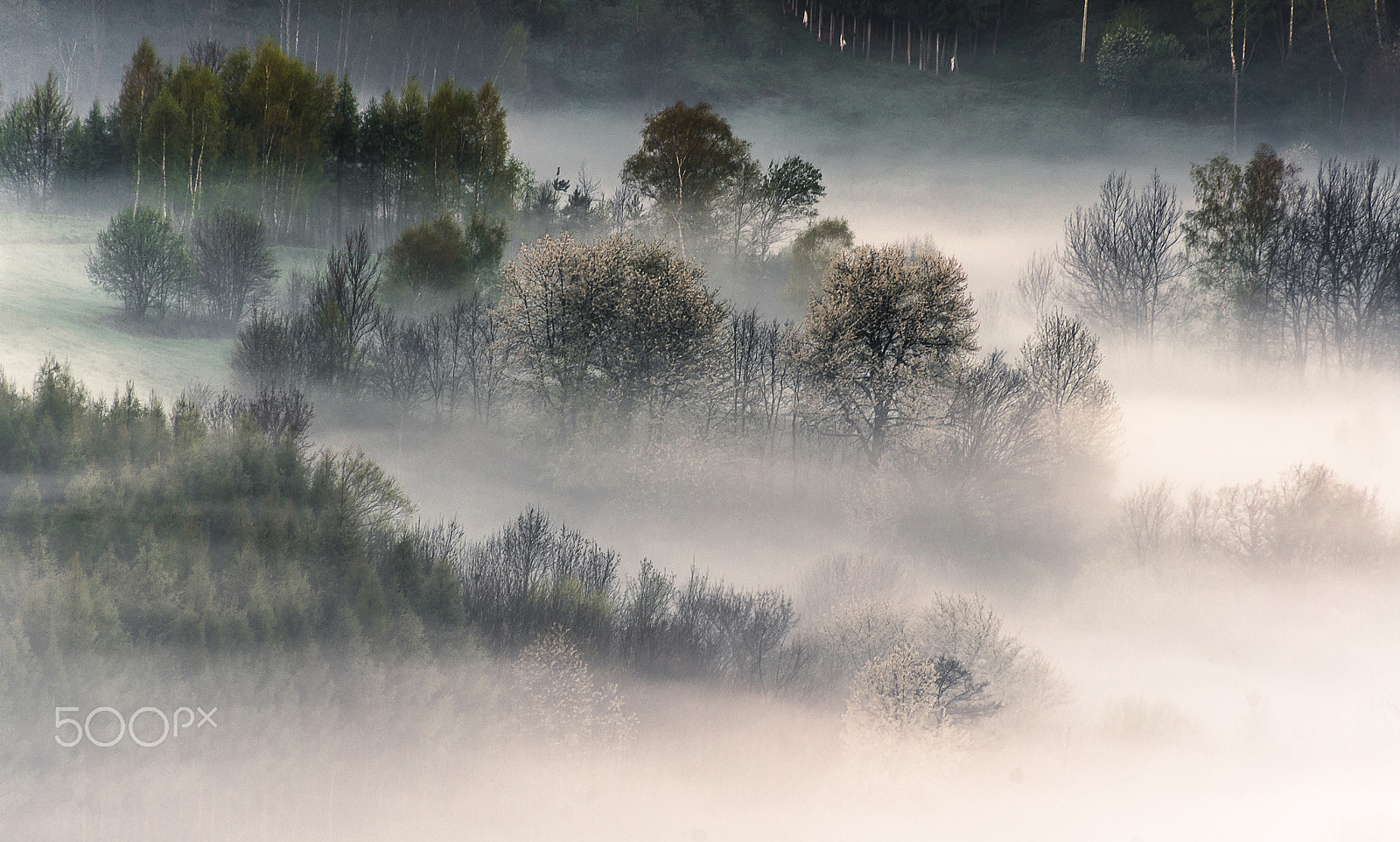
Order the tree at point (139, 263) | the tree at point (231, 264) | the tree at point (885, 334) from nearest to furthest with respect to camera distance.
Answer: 1. the tree at point (885, 334)
2. the tree at point (139, 263)
3. the tree at point (231, 264)

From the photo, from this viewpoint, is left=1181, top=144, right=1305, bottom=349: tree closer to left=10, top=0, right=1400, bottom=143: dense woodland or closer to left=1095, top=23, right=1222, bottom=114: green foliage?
left=10, top=0, right=1400, bottom=143: dense woodland

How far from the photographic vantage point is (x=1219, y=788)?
48625 millimetres

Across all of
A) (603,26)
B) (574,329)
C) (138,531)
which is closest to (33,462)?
(138,531)

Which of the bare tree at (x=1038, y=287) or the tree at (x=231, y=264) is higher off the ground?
the bare tree at (x=1038, y=287)

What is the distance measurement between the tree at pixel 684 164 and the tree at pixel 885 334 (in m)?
17.6

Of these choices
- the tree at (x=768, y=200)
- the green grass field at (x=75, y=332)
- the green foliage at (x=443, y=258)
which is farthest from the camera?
the tree at (x=768, y=200)

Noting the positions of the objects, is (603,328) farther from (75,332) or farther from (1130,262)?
(1130,262)

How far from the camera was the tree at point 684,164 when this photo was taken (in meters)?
62.2

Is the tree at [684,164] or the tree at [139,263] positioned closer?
the tree at [139,263]

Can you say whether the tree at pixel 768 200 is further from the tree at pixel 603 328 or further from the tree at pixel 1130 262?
the tree at pixel 1130 262

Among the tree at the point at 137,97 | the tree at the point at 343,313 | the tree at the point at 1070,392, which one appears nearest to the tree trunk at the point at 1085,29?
the tree at the point at 1070,392

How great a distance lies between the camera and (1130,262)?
69.1 m

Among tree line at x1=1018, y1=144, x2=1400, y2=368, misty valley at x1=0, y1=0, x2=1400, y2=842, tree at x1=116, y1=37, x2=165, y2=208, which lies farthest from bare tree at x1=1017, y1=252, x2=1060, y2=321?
tree at x1=116, y1=37, x2=165, y2=208

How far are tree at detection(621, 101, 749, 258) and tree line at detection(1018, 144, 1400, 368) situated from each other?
27580 millimetres
